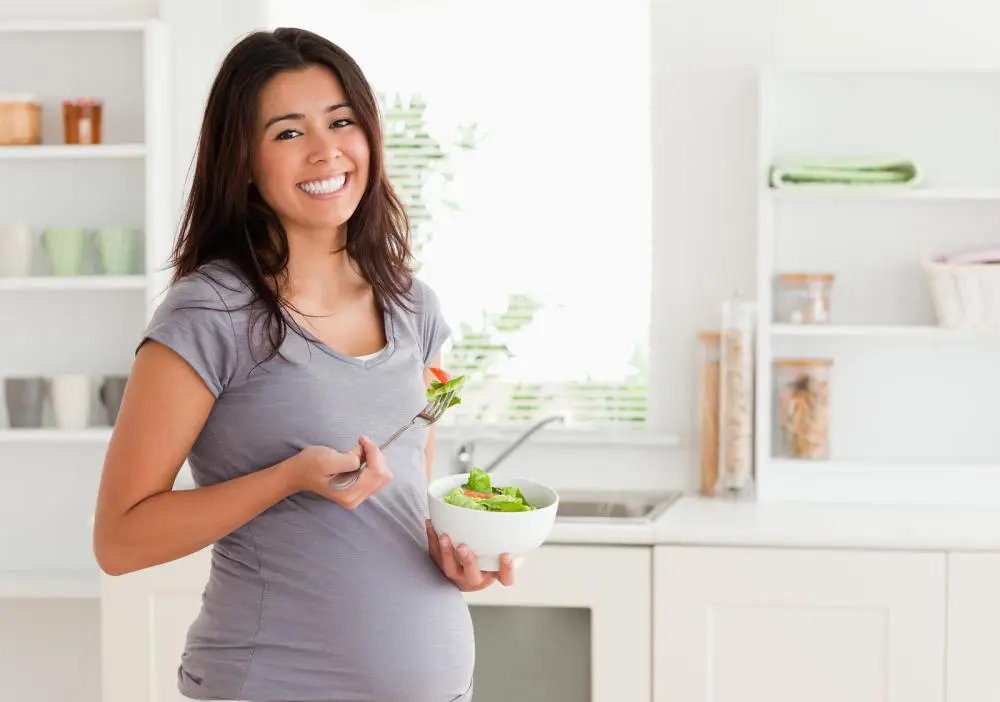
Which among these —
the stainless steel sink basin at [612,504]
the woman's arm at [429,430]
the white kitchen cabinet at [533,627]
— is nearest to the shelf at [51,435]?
the white kitchen cabinet at [533,627]

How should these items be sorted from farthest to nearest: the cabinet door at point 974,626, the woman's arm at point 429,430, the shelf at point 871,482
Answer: the shelf at point 871,482
the cabinet door at point 974,626
the woman's arm at point 429,430

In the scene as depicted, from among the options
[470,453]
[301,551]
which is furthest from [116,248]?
[301,551]

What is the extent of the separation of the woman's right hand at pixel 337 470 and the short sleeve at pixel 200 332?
0.42ft

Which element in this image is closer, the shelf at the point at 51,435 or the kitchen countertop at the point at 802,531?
the kitchen countertop at the point at 802,531

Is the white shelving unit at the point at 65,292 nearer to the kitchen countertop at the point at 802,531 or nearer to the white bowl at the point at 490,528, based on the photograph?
→ the kitchen countertop at the point at 802,531

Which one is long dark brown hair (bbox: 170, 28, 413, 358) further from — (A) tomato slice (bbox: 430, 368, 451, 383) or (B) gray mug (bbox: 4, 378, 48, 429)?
(B) gray mug (bbox: 4, 378, 48, 429)

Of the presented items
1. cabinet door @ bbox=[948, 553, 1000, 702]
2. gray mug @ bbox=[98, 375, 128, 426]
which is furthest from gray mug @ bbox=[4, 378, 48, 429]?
cabinet door @ bbox=[948, 553, 1000, 702]

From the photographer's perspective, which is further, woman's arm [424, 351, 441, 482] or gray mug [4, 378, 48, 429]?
gray mug [4, 378, 48, 429]

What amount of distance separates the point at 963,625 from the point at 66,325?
7.39ft

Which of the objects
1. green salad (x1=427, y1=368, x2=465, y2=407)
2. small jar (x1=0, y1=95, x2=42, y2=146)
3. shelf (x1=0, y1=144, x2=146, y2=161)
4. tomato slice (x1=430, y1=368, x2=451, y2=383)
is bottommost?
green salad (x1=427, y1=368, x2=465, y2=407)

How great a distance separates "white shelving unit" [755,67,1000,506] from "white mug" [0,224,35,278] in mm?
1806

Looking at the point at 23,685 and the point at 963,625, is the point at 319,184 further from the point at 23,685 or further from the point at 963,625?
the point at 23,685

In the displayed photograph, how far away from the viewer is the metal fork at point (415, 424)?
1182mm

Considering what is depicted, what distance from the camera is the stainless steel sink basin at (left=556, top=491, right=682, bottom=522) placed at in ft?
9.06
